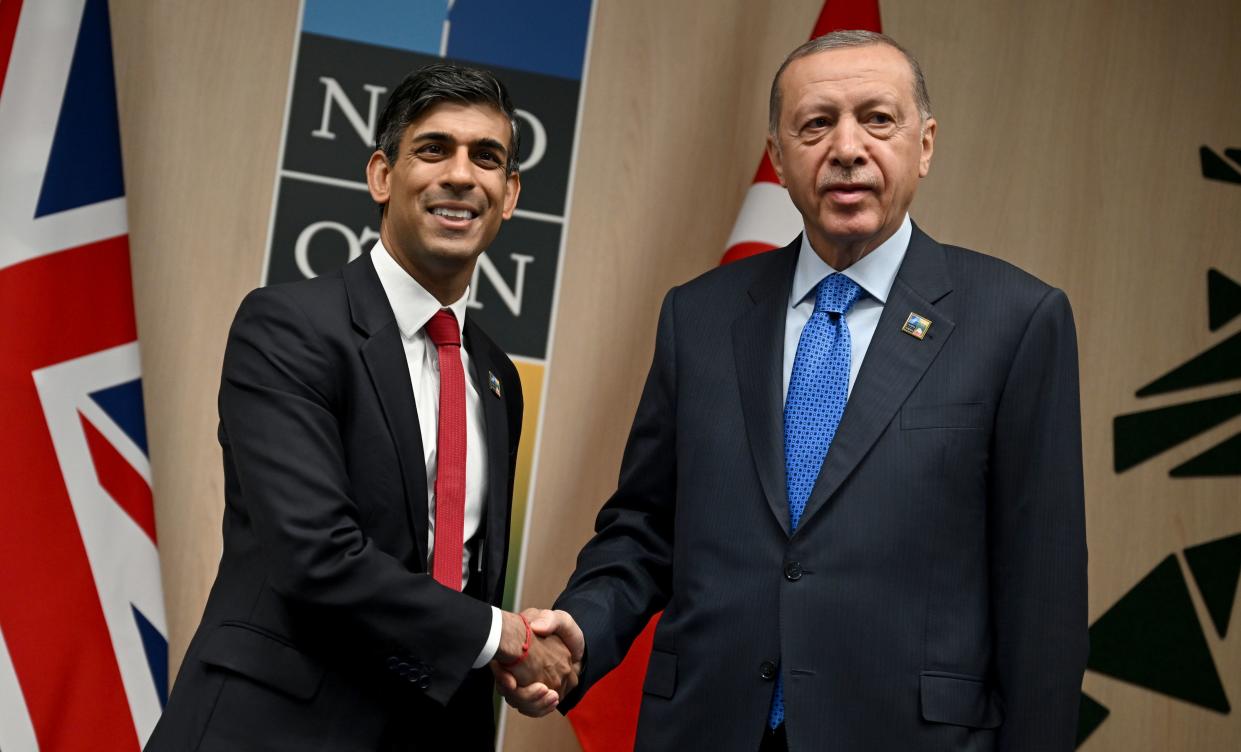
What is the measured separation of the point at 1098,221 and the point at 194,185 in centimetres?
259

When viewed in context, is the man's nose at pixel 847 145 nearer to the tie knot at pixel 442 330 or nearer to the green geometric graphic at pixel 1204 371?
the tie knot at pixel 442 330

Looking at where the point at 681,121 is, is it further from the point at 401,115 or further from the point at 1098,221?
the point at 401,115

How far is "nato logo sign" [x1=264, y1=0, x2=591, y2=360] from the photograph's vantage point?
3.53m

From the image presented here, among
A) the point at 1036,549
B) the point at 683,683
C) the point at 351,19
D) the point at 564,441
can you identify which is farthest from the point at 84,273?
the point at 1036,549

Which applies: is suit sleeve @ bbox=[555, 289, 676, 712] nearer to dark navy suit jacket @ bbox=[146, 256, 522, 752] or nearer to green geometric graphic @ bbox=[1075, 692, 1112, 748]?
dark navy suit jacket @ bbox=[146, 256, 522, 752]

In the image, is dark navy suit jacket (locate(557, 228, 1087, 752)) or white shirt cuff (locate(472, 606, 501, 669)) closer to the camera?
dark navy suit jacket (locate(557, 228, 1087, 752))

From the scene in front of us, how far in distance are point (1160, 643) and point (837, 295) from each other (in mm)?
2070

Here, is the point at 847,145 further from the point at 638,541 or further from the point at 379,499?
the point at 379,499

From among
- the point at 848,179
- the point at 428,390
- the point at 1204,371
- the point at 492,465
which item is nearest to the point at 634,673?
the point at 492,465

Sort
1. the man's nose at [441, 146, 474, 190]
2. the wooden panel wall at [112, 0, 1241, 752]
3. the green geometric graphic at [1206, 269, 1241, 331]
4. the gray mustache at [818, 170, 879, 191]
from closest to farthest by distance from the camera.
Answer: the gray mustache at [818, 170, 879, 191], the man's nose at [441, 146, 474, 190], the wooden panel wall at [112, 0, 1241, 752], the green geometric graphic at [1206, 269, 1241, 331]

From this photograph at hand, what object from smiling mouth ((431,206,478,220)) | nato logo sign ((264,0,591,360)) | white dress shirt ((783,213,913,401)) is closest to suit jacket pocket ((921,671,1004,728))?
white dress shirt ((783,213,913,401))

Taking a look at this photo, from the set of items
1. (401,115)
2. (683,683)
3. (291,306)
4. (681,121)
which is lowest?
(683,683)

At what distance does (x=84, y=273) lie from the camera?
3135 millimetres

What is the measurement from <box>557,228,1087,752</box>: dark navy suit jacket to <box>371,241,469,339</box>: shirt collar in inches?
21.2
